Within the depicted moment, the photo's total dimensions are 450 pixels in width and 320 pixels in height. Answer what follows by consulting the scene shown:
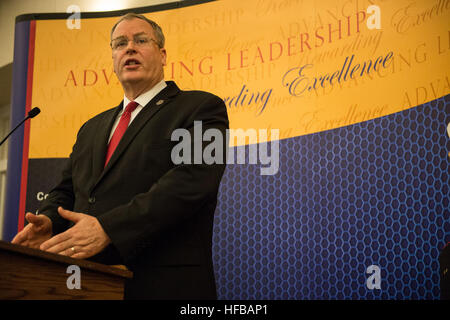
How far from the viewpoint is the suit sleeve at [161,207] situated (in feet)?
3.63

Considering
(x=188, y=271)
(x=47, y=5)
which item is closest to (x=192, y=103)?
(x=188, y=271)

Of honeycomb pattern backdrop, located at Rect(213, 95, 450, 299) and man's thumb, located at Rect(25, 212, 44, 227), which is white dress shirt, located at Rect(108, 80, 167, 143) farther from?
honeycomb pattern backdrop, located at Rect(213, 95, 450, 299)

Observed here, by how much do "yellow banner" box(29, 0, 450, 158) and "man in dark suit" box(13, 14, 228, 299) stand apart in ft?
4.41

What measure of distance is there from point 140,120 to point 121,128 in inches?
4.3

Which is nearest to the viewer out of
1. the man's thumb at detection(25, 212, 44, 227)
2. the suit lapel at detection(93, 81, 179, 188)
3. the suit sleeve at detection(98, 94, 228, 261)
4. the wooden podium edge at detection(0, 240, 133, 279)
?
the wooden podium edge at detection(0, 240, 133, 279)

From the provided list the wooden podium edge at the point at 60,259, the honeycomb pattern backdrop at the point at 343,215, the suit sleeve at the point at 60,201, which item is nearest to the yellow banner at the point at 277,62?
the honeycomb pattern backdrop at the point at 343,215

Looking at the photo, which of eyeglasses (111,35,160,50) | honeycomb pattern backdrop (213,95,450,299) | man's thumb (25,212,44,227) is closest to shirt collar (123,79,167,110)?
eyeglasses (111,35,160,50)

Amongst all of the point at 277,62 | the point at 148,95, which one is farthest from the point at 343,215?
the point at 148,95

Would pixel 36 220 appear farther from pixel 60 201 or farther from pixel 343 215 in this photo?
pixel 343 215

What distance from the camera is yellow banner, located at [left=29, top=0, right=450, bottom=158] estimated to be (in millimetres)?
2480

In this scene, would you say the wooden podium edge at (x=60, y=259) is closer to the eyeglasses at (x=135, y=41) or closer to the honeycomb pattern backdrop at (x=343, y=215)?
the eyeglasses at (x=135, y=41)

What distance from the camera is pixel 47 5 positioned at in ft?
13.9

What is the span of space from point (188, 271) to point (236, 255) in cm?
156

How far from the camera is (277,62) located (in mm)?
2857
